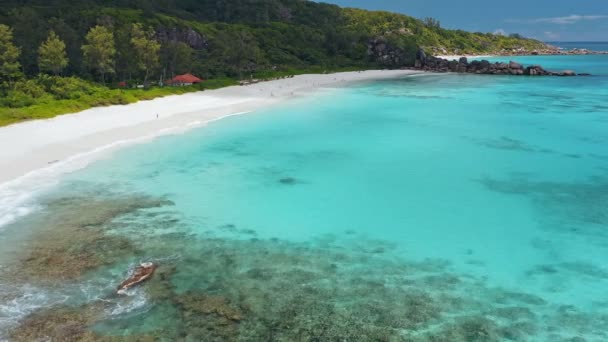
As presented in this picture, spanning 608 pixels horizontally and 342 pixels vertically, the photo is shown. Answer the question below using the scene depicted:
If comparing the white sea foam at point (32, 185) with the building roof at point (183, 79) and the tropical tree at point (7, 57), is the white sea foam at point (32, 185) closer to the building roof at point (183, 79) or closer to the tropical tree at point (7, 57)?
the tropical tree at point (7, 57)

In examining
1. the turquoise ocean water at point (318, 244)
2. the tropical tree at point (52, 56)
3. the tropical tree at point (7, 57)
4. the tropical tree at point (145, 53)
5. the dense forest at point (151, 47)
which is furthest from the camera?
the tropical tree at point (145, 53)

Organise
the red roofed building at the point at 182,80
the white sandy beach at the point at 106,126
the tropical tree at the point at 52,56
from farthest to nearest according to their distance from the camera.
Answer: the red roofed building at the point at 182,80, the tropical tree at the point at 52,56, the white sandy beach at the point at 106,126

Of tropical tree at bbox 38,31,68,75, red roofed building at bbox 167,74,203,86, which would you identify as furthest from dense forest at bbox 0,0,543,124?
red roofed building at bbox 167,74,203,86

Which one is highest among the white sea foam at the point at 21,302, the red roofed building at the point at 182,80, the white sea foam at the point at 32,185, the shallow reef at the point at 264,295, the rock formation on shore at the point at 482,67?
the rock formation on shore at the point at 482,67

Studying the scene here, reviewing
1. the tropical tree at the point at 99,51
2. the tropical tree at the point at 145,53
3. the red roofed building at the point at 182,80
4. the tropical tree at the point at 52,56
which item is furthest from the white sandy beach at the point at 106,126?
the tropical tree at the point at 52,56

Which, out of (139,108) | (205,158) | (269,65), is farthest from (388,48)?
(205,158)

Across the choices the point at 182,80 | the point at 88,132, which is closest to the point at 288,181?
the point at 88,132

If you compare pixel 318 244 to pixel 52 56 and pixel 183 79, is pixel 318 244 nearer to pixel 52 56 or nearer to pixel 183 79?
pixel 52 56

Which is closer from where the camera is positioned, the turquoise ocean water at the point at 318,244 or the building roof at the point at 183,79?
the turquoise ocean water at the point at 318,244
